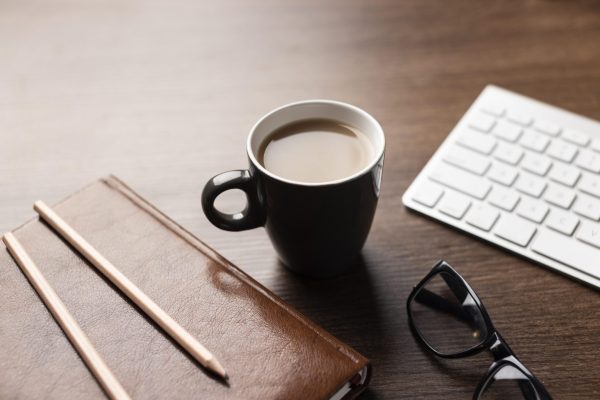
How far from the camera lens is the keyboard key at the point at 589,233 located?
22.8 inches

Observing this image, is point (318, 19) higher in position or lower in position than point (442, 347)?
higher

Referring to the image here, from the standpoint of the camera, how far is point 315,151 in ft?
1.85

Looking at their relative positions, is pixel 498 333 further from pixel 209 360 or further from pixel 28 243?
pixel 28 243

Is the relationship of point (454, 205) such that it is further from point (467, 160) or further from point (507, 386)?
point (507, 386)

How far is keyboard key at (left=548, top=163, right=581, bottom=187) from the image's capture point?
0.64 metres

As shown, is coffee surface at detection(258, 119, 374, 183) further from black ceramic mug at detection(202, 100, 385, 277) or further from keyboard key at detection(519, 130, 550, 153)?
keyboard key at detection(519, 130, 550, 153)

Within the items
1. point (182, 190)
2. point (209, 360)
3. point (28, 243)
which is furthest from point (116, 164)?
point (209, 360)

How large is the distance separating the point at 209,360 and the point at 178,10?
28.8 inches

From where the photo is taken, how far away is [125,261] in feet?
1.72

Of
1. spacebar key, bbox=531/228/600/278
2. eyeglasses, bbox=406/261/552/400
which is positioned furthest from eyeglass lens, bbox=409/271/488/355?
spacebar key, bbox=531/228/600/278

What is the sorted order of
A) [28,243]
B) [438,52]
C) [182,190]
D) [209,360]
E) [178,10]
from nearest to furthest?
[209,360] → [28,243] → [182,190] → [438,52] → [178,10]

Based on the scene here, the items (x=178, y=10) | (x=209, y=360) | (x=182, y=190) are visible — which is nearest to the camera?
(x=209, y=360)

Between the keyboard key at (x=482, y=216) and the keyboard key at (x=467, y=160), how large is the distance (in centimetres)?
5

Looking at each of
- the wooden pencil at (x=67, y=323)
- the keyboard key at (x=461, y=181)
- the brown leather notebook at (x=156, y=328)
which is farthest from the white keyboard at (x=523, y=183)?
the wooden pencil at (x=67, y=323)
